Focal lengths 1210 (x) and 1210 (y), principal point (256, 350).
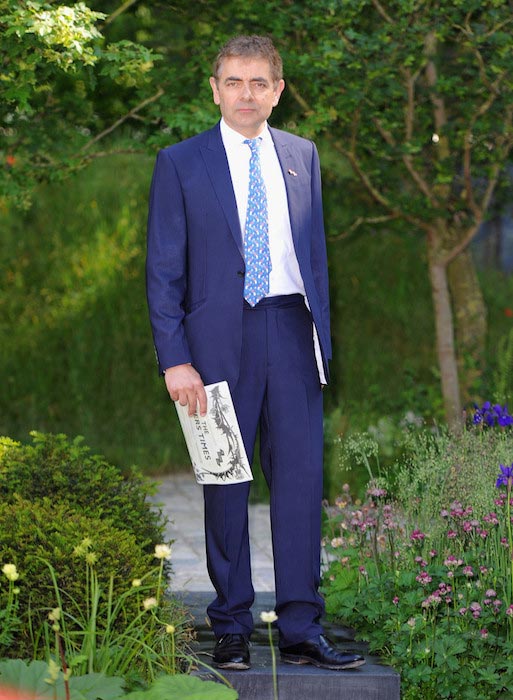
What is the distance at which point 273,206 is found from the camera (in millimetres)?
4281

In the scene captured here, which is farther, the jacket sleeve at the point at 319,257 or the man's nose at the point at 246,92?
the jacket sleeve at the point at 319,257

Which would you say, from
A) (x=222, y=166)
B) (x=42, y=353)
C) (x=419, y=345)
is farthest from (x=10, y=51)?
(x=419, y=345)

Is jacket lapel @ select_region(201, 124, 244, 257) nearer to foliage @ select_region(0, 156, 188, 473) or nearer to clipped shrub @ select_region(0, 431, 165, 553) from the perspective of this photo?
clipped shrub @ select_region(0, 431, 165, 553)

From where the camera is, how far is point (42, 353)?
10.6 metres

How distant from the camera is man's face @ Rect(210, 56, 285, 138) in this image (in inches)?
163

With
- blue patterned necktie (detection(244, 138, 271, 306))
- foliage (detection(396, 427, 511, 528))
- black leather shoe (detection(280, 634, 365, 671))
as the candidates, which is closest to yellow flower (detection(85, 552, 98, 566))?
black leather shoe (detection(280, 634, 365, 671))

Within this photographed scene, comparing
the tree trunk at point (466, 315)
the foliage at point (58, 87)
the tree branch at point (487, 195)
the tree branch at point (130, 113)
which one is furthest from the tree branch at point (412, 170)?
the foliage at point (58, 87)

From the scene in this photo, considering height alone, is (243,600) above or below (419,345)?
below

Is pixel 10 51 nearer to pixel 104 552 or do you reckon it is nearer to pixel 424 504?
pixel 104 552

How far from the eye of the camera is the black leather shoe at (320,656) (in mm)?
4242

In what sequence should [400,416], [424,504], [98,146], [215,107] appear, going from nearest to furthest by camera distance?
[424,504] → [215,107] → [400,416] → [98,146]

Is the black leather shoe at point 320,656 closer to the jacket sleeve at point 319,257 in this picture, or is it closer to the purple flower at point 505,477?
the purple flower at point 505,477

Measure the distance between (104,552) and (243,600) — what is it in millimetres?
532

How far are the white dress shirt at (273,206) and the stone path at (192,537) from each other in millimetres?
1668
